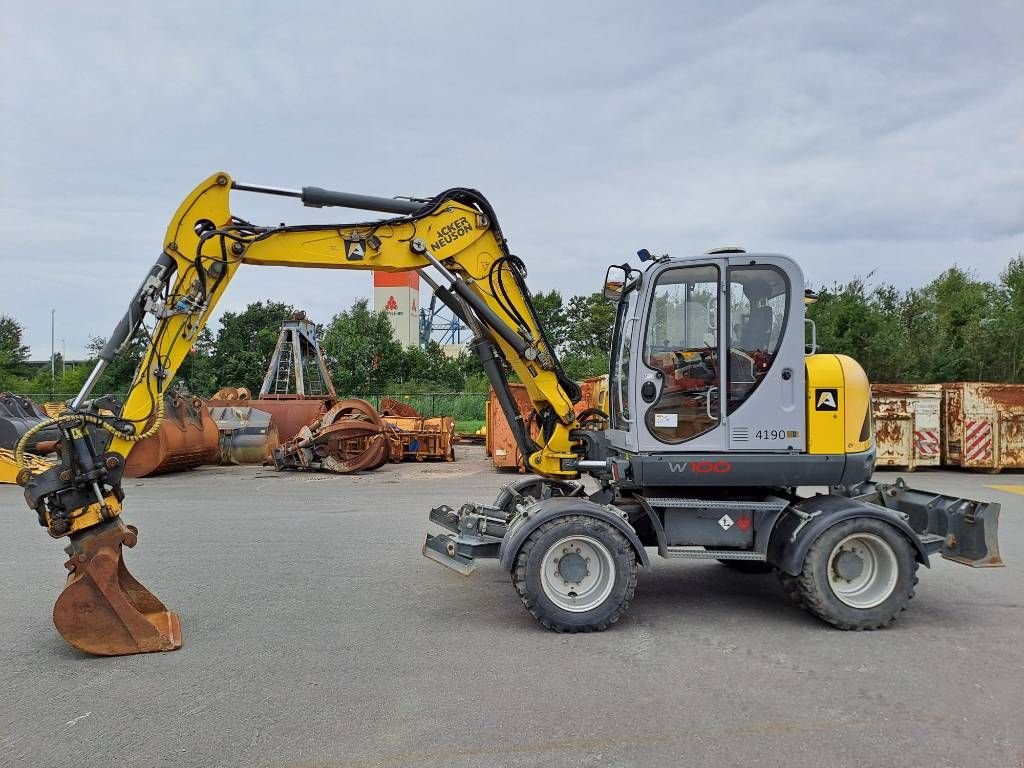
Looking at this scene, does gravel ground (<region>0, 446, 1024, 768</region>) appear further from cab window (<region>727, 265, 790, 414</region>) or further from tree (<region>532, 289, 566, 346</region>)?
tree (<region>532, 289, 566, 346</region>)

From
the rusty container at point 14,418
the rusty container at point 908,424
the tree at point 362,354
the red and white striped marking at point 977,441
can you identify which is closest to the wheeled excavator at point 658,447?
the rusty container at point 14,418

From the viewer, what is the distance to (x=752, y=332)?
590cm

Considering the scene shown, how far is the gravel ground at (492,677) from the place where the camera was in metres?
3.76

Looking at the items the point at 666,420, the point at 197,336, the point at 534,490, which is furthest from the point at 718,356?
the point at 197,336

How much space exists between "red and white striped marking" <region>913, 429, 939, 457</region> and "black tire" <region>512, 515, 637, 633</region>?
14.7 meters

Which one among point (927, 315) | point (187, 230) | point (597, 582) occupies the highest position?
point (927, 315)

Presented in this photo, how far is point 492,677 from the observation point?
4660 millimetres

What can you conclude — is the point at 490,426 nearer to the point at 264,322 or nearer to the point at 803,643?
the point at 803,643

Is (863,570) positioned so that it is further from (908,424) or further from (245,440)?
(245,440)

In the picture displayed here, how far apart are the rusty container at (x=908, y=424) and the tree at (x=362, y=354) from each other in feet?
97.5

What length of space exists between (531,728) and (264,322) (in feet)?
145

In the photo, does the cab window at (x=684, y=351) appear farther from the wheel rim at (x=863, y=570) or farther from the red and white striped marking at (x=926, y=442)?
the red and white striped marking at (x=926, y=442)

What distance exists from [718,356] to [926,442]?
14351mm

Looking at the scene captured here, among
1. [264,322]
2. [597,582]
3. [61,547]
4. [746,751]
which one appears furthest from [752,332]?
[264,322]
